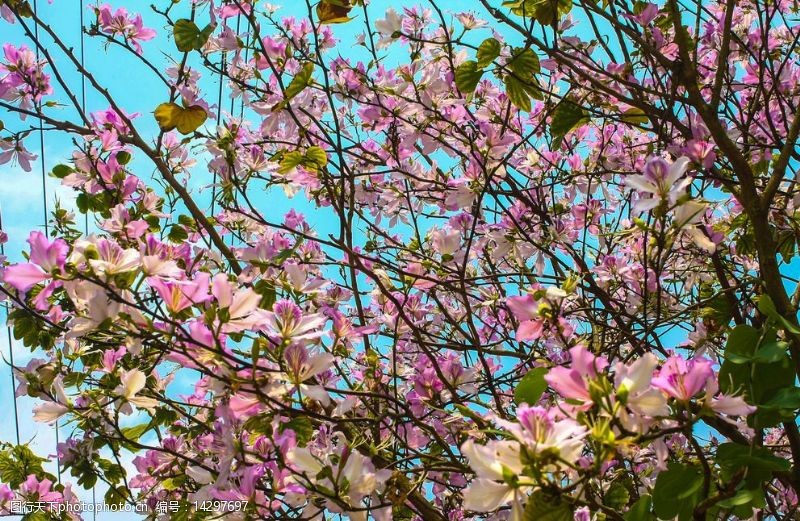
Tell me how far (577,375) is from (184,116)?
1308 mm

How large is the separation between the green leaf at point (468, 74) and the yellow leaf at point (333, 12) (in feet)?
1.10

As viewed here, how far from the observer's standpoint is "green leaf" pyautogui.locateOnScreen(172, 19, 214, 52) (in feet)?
5.44

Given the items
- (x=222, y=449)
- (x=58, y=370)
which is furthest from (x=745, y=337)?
(x=58, y=370)

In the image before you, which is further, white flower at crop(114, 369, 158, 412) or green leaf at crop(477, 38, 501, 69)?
green leaf at crop(477, 38, 501, 69)

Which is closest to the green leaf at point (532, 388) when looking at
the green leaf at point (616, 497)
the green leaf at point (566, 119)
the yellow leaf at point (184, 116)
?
the green leaf at point (616, 497)

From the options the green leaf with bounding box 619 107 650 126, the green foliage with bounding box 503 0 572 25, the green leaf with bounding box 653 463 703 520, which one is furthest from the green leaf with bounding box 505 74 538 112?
the green leaf with bounding box 653 463 703 520

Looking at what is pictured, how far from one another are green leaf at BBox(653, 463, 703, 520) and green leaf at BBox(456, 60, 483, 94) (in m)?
0.93

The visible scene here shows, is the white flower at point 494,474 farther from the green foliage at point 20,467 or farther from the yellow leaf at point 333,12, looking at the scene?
the green foliage at point 20,467

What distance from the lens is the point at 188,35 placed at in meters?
1.68

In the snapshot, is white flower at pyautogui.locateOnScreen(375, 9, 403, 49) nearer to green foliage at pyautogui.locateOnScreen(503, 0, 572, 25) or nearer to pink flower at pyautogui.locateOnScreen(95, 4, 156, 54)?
green foliage at pyautogui.locateOnScreen(503, 0, 572, 25)

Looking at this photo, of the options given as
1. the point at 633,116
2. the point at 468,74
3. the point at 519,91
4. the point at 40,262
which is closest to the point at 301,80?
the point at 468,74

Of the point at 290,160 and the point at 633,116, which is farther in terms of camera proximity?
the point at 633,116

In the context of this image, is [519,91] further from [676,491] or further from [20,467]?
[20,467]

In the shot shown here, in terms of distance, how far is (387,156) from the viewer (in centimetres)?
239
